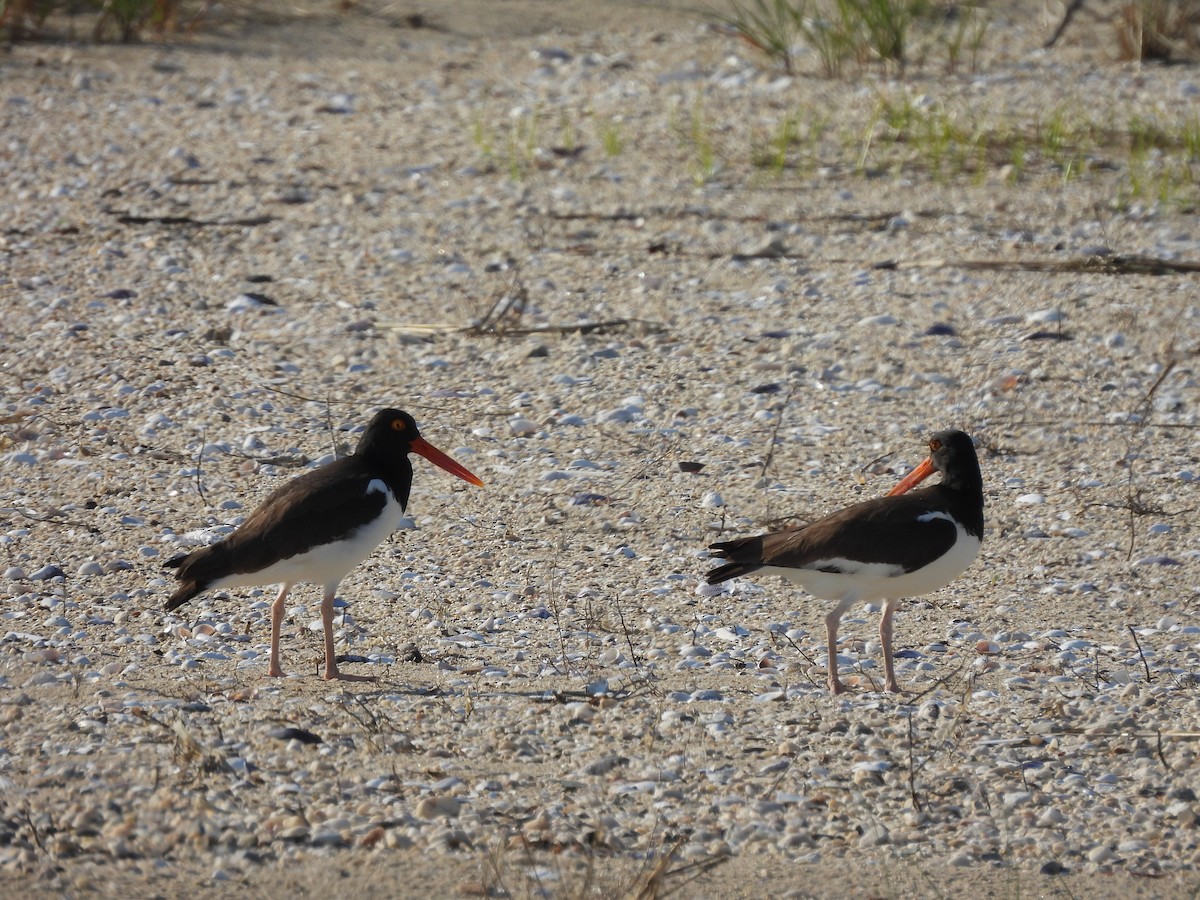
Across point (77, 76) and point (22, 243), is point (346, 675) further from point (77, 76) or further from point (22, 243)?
point (77, 76)

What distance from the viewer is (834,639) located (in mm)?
6086

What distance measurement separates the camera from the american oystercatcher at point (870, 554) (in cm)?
606

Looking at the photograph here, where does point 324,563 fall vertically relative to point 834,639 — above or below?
above

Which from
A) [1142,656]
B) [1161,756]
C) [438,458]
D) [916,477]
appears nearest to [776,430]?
[916,477]

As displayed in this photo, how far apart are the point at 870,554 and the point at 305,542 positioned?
2122 mm

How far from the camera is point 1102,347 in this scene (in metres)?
9.22

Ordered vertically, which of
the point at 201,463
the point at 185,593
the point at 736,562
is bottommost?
the point at 201,463

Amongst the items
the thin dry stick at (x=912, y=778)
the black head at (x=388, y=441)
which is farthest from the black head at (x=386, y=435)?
the thin dry stick at (x=912, y=778)

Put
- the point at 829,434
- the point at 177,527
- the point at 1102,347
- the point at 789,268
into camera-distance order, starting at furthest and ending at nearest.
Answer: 1. the point at 789,268
2. the point at 1102,347
3. the point at 829,434
4. the point at 177,527

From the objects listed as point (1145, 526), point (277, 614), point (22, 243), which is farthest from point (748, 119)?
point (277, 614)

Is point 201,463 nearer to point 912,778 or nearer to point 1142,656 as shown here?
point 912,778

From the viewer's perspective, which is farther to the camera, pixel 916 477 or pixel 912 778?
pixel 916 477

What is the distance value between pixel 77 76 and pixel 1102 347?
31.6ft

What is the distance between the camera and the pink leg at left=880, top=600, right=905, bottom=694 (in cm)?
598
